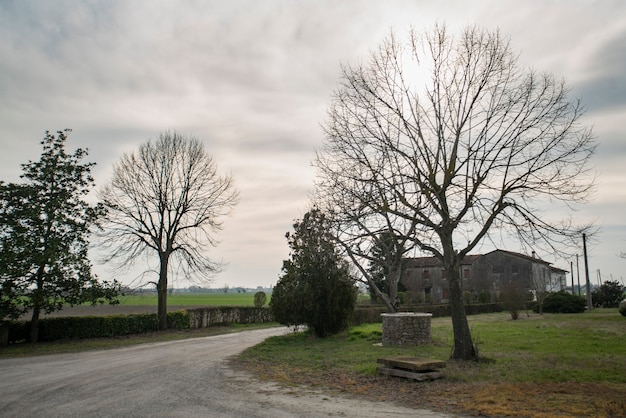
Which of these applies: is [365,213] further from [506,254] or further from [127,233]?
[506,254]

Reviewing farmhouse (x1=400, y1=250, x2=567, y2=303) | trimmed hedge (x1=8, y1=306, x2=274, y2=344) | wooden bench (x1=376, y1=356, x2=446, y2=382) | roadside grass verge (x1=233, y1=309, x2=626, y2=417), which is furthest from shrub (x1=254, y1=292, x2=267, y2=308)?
wooden bench (x1=376, y1=356, x2=446, y2=382)

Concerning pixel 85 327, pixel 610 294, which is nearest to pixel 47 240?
pixel 85 327

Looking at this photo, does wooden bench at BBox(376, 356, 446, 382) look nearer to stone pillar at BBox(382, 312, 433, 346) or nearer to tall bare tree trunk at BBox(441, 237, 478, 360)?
tall bare tree trunk at BBox(441, 237, 478, 360)

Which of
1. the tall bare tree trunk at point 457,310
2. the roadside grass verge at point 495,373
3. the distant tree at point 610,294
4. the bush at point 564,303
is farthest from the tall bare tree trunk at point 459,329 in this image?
the distant tree at point 610,294

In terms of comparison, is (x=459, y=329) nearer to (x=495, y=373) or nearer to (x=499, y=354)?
(x=495, y=373)

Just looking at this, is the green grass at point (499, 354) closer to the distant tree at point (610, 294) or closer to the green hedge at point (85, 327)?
the green hedge at point (85, 327)

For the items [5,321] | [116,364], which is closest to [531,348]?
[116,364]

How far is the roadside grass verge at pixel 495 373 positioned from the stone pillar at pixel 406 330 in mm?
529

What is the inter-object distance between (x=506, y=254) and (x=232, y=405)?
6378 centimetres

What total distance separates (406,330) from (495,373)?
6391mm

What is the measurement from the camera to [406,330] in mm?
17578

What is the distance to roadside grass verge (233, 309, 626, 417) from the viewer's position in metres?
8.20

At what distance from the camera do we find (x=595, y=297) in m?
47.3

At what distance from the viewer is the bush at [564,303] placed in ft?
127
